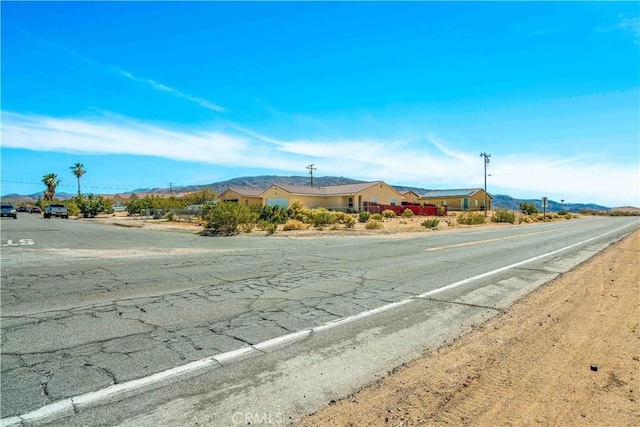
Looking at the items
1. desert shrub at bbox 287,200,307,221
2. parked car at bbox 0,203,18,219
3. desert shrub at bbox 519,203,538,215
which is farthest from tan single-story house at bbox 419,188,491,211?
parked car at bbox 0,203,18,219

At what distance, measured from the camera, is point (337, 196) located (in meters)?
57.6

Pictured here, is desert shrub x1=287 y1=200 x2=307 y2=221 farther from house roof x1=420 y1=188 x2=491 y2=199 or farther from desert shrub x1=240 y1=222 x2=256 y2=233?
house roof x1=420 y1=188 x2=491 y2=199

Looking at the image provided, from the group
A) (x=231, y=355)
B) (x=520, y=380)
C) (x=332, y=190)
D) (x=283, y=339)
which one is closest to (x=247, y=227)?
(x=283, y=339)

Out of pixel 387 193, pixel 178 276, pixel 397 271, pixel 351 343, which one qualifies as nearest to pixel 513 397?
pixel 351 343

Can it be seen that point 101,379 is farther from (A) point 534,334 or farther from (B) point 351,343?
(A) point 534,334

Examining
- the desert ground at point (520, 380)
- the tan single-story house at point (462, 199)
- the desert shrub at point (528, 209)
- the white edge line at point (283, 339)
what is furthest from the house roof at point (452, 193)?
the white edge line at point (283, 339)

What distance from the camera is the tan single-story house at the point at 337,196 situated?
5528 cm

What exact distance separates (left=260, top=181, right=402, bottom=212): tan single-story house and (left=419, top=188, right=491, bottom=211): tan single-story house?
67.0 ft

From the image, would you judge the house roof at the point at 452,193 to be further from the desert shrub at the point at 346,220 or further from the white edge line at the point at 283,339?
the white edge line at the point at 283,339

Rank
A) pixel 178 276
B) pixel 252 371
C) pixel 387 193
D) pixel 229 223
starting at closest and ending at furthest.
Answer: pixel 252 371 < pixel 178 276 < pixel 229 223 < pixel 387 193

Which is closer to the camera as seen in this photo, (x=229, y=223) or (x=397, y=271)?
(x=397, y=271)

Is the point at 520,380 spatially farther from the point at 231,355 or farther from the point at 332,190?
the point at 332,190

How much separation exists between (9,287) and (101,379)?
5.40 meters

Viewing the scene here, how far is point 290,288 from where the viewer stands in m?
7.61
